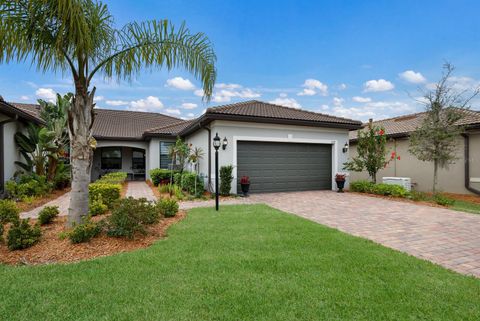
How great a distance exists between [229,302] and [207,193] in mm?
8843

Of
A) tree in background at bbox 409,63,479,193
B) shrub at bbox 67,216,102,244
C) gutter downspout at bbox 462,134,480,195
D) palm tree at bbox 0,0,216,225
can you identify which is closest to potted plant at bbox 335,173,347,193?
tree in background at bbox 409,63,479,193

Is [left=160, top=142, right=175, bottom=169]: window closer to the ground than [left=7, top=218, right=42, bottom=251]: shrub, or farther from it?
farther from it

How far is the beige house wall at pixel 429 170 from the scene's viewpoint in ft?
38.1

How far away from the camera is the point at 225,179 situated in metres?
10.2

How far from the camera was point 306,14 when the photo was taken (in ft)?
35.6

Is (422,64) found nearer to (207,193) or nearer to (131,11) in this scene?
(207,193)

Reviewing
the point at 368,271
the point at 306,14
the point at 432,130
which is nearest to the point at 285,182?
the point at 432,130

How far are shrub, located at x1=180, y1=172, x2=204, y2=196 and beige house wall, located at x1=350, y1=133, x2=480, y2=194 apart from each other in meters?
11.7

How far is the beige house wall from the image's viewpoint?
1162 cm

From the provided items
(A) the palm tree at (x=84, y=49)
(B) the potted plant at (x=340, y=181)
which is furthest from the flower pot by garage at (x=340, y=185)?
(A) the palm tree at (x=84, y=49)

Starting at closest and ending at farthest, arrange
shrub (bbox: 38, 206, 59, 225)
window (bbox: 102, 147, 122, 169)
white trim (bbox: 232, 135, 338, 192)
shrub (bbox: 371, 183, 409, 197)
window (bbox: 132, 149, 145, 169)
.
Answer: shrub (bbox: 38, 206, 59, 225)
shrub (bbox: 371, 183, 409, 197)
white trim (bbox: 232, 135, 338, 192)
window (bbox: 102, 147, 122, 169)
window (bbox: 132, 149, 145, 169)

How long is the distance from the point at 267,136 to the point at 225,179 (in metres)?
2.88

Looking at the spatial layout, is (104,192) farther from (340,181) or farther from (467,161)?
(467,161)

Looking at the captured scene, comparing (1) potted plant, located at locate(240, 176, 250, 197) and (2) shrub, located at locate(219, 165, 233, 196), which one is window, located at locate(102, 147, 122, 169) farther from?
(1) potted plant, located at locate(240, 176, 250, 197)
